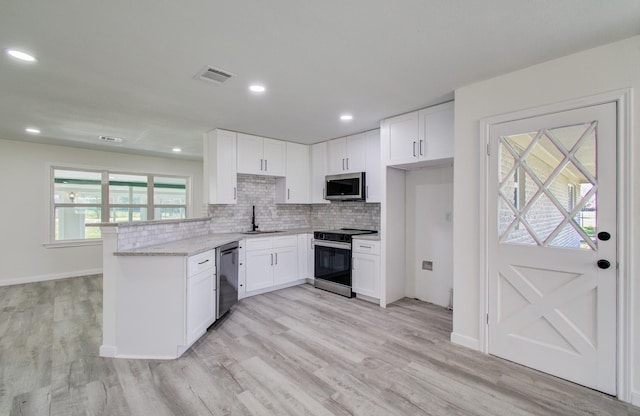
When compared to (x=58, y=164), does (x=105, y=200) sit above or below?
below

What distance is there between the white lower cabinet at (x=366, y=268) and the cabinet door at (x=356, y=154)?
1.11 meters

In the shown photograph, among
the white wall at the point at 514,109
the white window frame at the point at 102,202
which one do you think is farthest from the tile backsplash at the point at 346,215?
the white window frame at the point at 102,202

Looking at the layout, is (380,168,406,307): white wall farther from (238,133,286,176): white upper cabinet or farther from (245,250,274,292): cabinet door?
(238,133,286,176): white upper cabinet

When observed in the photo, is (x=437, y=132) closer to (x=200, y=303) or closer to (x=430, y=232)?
(x=430, y=232)

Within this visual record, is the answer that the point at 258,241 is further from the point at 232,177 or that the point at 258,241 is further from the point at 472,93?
the point at 472,93

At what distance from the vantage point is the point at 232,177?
13.9ft

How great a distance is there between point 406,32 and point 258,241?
3.20 meters

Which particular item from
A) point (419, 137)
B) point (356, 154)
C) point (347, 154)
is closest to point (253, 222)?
point (347, 154)

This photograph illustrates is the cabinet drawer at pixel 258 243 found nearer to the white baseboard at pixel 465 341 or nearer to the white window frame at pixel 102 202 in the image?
the white baseboard at pixel 465 341

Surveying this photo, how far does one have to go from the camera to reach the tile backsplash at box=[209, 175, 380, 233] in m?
4.58

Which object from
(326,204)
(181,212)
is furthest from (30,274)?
(326,204)

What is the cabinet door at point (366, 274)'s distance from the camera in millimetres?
3793

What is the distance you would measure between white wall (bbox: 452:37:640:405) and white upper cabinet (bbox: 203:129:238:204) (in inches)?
117

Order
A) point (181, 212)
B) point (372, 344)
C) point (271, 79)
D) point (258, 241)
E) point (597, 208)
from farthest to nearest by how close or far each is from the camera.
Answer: point (181, 212)
point (258, 241)
point (372, 344)
point (271, 79)
point (597, 208)
